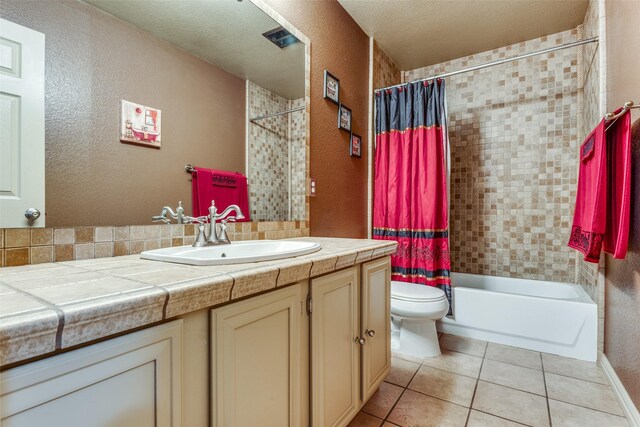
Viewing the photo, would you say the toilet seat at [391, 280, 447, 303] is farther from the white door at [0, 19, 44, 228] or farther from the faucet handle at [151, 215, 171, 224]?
the white door at [0, 19, 44, 228]

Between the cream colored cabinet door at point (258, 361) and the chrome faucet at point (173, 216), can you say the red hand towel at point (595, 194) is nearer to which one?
the cream colored cabinet door at point (258, 361)

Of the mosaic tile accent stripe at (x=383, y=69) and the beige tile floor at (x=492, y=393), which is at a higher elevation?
the mosaic tile accent stripe at (x=383, y=69)

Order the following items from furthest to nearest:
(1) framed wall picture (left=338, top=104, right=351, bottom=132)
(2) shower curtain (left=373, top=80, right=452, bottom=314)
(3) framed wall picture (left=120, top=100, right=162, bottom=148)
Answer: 1. (2) shower curtain (left=373, top=80, right=452, bottom=314)
2. (1) framed wall picture (left=338, top=104, right=351, bottom=132)
3. (3) framed wall picture (left=120, top=100, right=162, bottom=148)

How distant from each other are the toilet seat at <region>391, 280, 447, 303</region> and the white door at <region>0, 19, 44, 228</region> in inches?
70.1

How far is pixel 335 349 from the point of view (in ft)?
3.67

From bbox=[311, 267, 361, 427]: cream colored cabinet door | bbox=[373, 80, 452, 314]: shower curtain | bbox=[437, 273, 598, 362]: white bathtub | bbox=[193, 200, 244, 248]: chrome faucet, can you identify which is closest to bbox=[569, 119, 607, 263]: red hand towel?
bbox=[437, 273, 598, 362]: white bathtub

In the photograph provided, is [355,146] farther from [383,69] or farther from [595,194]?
[595,194]

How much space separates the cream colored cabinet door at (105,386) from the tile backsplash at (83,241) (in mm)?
537

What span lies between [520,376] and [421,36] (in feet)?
8.29

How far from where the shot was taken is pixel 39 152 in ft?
2.75

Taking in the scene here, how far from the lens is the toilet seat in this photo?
1.93m

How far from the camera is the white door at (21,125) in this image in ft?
2.56

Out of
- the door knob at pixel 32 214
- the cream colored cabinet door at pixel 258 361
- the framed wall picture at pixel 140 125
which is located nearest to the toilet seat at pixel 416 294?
the cream colored cabinet door at pixel 258 361

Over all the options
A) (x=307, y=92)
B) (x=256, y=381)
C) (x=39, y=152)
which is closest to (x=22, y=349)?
(x=256, y=381)
